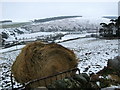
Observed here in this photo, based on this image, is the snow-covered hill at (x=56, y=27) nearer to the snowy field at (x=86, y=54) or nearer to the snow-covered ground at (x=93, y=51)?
the snowy field at (x=86, y=54)

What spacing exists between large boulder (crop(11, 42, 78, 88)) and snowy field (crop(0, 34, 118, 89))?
0.80m

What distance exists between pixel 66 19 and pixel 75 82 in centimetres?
251

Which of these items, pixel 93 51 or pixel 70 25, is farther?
pixel 93 51

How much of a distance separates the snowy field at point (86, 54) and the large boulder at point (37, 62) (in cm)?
80

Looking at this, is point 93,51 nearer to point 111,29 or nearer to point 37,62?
point 111,29

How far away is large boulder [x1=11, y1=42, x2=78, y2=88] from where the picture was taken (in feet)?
8.79

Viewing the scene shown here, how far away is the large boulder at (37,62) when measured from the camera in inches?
105

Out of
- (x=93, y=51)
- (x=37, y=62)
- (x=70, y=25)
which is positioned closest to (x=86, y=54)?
(x=93, y=51)

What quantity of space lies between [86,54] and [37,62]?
9.06 ft

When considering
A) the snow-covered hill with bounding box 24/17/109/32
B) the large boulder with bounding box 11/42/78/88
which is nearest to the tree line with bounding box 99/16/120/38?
the snow-covered hill with bounding box 24/17/109/32

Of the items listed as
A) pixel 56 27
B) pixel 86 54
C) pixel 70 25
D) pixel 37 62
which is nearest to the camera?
pixel 37 62

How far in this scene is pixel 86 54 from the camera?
17.4ft

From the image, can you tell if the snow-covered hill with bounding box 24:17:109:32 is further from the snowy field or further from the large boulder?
the large boulder

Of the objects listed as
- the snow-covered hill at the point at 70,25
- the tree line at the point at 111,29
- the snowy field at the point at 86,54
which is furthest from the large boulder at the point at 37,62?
the tree line at the point at 111,29
